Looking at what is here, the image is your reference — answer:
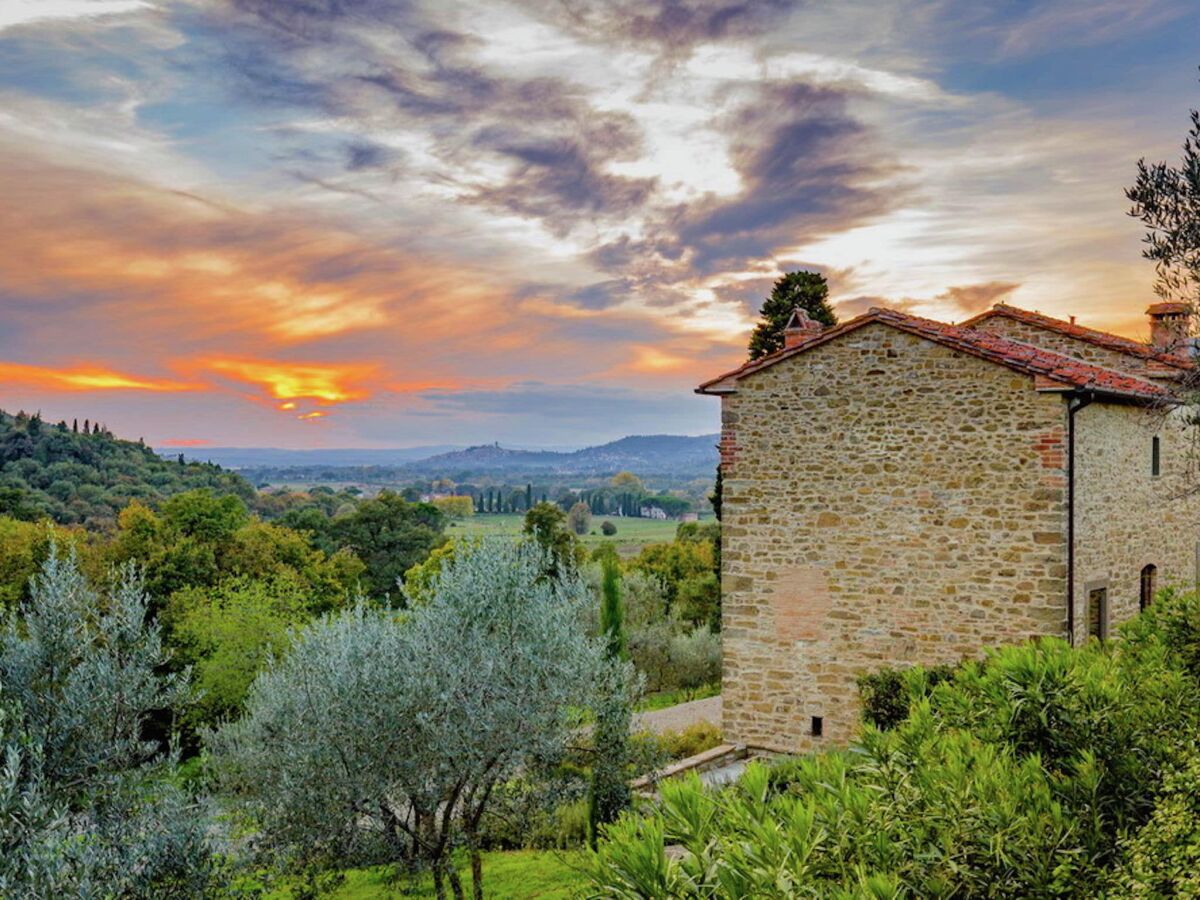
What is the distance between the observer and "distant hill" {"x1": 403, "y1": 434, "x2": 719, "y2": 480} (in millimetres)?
164625

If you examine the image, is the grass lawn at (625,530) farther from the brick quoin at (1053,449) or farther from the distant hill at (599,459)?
the distant hill at (599,459)

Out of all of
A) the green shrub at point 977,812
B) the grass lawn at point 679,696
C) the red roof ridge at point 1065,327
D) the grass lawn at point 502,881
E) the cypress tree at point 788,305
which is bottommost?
the grass lawn at point 679,696

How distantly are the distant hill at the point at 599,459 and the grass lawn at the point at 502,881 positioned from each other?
141 metres

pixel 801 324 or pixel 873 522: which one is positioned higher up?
pixel 801 324

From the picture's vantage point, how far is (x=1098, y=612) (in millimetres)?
13891

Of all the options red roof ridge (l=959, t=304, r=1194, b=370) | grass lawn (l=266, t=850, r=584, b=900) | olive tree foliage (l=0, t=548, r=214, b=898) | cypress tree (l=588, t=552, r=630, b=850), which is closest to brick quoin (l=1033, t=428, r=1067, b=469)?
red roof ridge (l=959, t=304, r=1194, b=370)

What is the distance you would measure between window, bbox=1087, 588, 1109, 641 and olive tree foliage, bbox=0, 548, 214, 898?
45.2ft

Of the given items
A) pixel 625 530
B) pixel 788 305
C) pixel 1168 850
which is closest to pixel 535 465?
pixel 625 530

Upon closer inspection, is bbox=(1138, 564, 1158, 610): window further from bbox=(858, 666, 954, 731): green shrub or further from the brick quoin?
bbox=(858, 666, 954, 731): green shrub

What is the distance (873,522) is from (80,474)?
171ft

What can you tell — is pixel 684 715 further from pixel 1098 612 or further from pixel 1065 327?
pixel 1065 327

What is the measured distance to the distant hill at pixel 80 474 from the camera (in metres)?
42.7

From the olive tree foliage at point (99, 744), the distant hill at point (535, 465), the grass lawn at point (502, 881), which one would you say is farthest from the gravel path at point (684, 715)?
the distant hill at point (535, 465)

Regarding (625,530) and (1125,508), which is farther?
(625,530)
